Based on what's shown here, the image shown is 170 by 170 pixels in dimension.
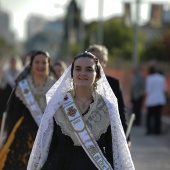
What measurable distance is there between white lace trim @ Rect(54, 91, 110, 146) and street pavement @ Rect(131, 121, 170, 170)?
5825 millimetres

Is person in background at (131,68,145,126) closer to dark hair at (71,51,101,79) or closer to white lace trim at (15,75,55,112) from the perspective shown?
white lace trim at (15,75,55,112)

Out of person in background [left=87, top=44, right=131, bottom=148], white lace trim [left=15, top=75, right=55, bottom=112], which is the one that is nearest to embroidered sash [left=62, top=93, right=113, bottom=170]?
person in background [left=87, top=44, right=131, bottom=148]

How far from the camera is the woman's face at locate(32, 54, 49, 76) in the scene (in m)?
8.01

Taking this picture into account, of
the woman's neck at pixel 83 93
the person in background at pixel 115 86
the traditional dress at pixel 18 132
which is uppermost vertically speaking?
the woman's neck at pixel 83 93

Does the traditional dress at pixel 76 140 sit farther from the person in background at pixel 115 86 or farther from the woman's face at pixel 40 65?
the woman's face at pixel 40 65

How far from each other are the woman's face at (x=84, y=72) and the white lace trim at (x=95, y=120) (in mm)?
182

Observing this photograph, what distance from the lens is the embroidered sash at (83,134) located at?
5480 mm

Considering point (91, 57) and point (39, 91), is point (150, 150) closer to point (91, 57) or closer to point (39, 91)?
point (39, 91)

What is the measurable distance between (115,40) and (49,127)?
70358mm

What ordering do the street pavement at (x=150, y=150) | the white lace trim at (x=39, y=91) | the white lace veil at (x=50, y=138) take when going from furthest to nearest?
the street pavement at (x=150, y=150), the white lace trim at (x=39, y=91), the white lace veil at (x=50, y=138)

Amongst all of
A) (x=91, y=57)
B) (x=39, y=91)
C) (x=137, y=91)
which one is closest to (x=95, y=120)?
(x=91, y=57)

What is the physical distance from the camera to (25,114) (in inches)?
323

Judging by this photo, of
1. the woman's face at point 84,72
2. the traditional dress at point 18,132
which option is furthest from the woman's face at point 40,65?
the woman's face at point 84,72

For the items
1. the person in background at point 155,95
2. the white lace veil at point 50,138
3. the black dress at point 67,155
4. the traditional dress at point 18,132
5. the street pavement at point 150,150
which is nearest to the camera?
the black dress at point 67,155
